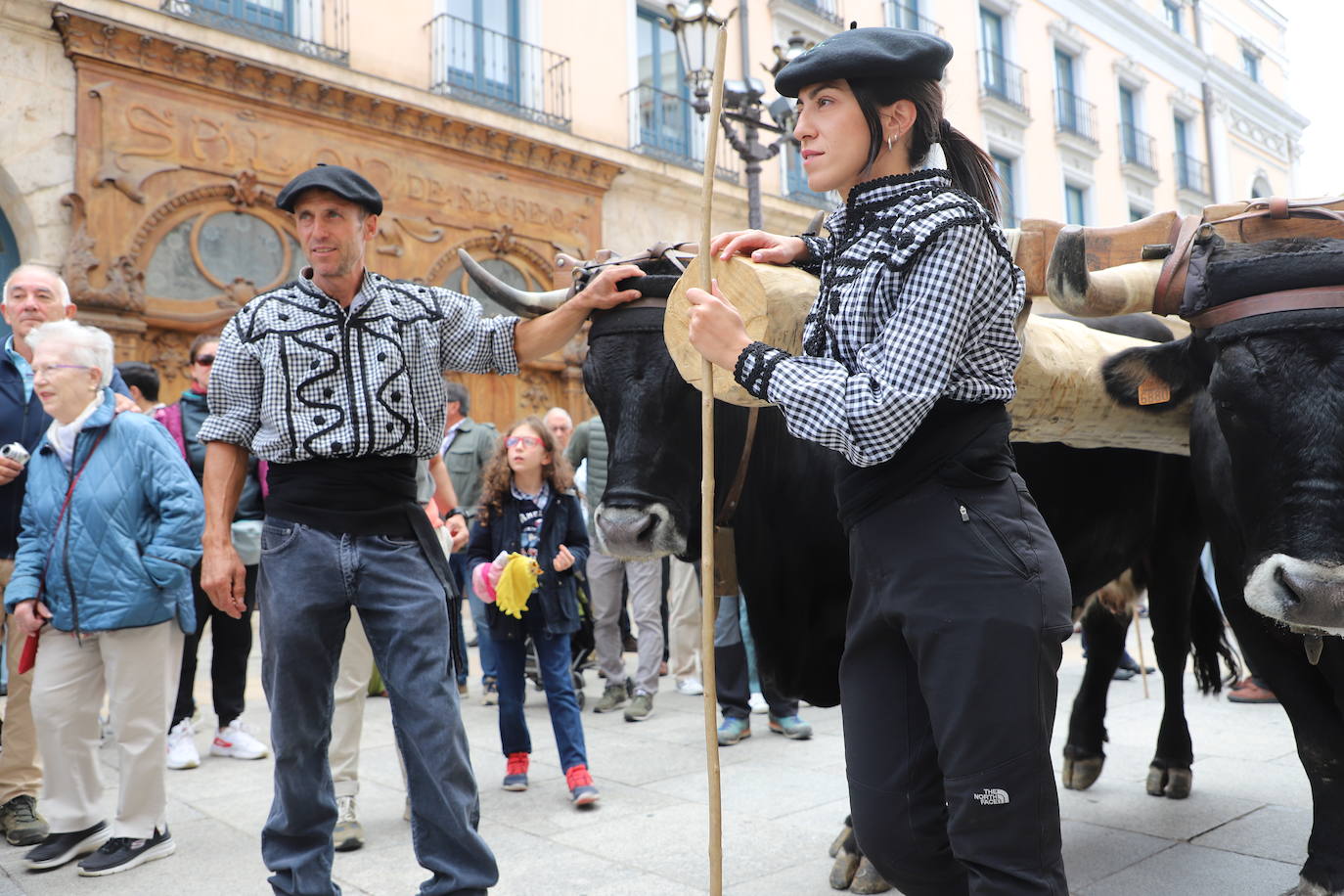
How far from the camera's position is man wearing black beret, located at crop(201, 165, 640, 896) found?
2.80 meters

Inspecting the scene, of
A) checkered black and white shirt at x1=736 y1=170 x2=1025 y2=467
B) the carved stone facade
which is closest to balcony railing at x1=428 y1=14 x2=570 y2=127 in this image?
the carved stone facade

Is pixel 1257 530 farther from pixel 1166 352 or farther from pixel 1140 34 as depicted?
pixel 1140 34

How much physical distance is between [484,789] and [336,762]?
2.72 feet

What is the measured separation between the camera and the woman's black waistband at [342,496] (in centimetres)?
285

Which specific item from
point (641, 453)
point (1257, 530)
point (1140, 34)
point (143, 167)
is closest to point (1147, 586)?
point (1257, 530)

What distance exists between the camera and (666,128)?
14.4m

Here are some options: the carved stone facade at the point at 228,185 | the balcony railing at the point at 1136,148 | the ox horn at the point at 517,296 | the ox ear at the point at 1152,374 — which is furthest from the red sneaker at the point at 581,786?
the balcony railing at the point at 1136,148

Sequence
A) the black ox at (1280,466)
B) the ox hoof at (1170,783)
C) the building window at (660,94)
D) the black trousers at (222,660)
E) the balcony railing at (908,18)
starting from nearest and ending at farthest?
the black ox at (1280,466)
the ox hoof at (1170,783)
the black trousers at (222,660)
the building window at (660,94)
the balcony railing at (908,18)

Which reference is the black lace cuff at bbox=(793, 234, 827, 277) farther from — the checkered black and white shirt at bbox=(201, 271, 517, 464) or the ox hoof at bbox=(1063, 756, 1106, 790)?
the ox hoof at bbox=(1063, 756, 1106, 790)

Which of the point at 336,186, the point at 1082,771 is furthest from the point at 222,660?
the point at 1082,771

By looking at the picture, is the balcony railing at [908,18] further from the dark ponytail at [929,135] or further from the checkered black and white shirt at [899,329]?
the checkered black and white shirt at [899,329]

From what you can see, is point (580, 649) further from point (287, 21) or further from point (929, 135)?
point (287, 21)

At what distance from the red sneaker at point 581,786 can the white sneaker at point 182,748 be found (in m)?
1.98

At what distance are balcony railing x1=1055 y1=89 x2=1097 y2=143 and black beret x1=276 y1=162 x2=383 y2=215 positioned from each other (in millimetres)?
20145
